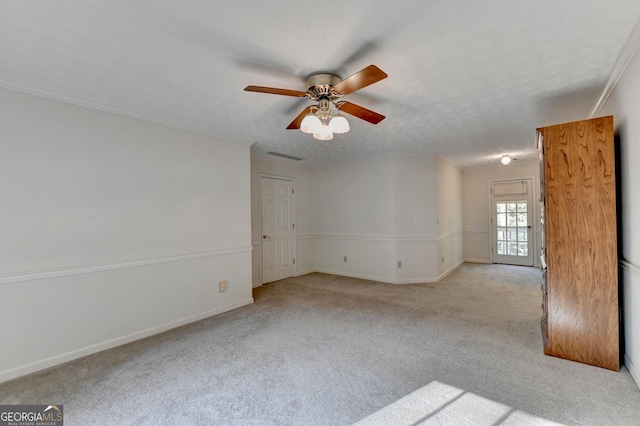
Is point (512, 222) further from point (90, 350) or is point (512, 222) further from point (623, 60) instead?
point (90, 350)

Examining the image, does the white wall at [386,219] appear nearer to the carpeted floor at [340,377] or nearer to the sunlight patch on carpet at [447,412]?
the carpeted floor at [340,377]

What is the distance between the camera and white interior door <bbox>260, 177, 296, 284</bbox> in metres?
5.13

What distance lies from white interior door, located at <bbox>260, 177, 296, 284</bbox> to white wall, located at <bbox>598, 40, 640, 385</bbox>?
4.49 meters

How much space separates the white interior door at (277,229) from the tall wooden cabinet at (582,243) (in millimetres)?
4032

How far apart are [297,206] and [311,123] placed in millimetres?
3706

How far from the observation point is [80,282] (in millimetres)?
2543

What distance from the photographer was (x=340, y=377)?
2119 millimetres

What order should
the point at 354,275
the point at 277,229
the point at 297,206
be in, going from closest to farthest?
the point at 277,229 → the point at 354,275 → the point at 297,206

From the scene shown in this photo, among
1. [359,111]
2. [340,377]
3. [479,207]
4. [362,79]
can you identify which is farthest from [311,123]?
[479,207]

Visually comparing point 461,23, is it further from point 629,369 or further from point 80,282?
point 80,282

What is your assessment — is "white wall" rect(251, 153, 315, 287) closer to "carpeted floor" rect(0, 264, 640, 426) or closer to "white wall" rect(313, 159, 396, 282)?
"white wall" rect(313, 159, 396, 282)

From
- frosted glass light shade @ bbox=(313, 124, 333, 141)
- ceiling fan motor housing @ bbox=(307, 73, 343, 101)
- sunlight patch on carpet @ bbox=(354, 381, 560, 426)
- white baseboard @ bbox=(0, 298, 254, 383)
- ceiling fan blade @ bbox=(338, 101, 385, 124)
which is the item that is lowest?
sunlight patch on carpet @ bbox=(354, 381, 560, 426)

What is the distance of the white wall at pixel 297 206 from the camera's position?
16.2 feet

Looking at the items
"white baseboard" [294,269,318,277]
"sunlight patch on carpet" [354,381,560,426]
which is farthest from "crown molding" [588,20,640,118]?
"white baseboard" [294,269,318,277]
